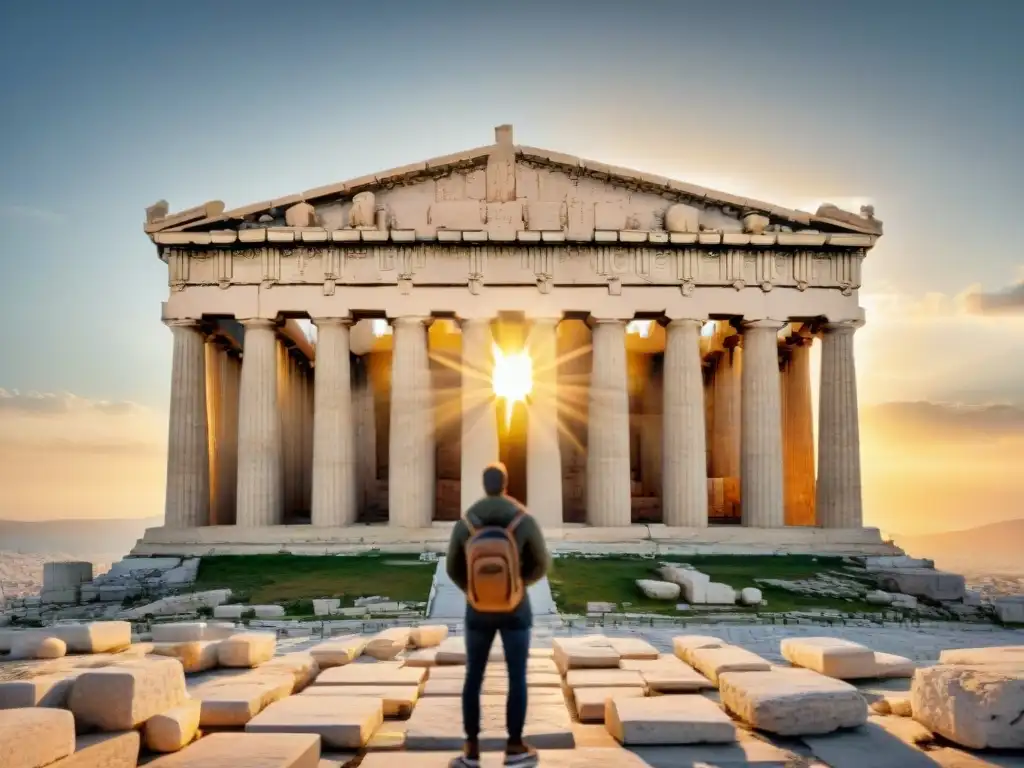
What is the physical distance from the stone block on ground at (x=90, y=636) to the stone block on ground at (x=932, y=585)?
19509mm

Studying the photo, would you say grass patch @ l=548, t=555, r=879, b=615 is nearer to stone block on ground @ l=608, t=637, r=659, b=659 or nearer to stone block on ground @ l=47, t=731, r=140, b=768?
stone block on ground @ l=608, t=637, r=659, b=659

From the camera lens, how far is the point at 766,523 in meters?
32.6

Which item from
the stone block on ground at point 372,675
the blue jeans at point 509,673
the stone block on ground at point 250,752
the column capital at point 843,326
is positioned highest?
the column capital at point 843,326

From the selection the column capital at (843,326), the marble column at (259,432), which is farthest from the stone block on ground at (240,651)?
the column capital at (843,326)

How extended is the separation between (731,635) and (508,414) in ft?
80.0

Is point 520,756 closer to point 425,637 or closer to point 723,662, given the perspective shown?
point 723,662

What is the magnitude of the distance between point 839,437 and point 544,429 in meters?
10.4

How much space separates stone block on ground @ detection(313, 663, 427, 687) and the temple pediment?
22.6 m

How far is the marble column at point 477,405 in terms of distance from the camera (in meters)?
32.5

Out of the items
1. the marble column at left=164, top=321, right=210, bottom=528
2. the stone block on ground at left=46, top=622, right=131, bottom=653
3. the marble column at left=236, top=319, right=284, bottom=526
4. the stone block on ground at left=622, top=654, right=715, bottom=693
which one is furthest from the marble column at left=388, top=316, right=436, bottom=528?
the stone block on ground at left=622, top=654, right=715, bottom=693

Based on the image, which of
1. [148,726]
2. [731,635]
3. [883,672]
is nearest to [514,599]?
[148,726]

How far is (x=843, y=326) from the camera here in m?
33.3

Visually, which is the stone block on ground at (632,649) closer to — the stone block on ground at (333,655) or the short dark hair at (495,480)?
the stone block on ground at (333,655)

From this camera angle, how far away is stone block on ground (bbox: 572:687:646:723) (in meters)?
9.38
